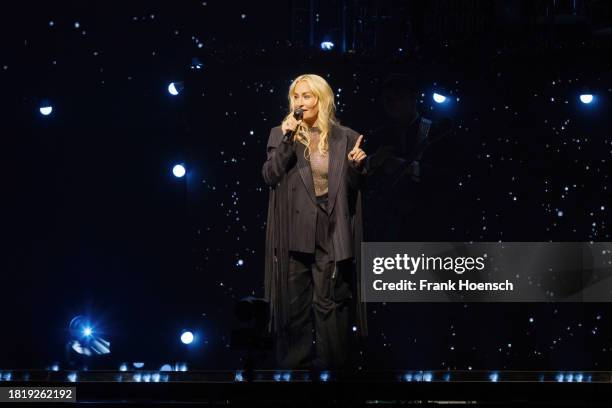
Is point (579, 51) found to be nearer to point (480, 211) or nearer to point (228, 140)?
point (480, 211)

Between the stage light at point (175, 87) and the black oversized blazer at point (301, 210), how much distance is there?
3.45 feet

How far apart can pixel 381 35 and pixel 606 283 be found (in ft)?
7.14

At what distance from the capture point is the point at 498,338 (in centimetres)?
542

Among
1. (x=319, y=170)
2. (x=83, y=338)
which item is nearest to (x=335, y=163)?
(x=319, y=170)

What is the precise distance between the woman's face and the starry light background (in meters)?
0.67

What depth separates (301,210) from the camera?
4.53m

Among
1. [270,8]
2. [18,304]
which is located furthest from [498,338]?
[18,304]

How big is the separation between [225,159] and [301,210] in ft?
3.60

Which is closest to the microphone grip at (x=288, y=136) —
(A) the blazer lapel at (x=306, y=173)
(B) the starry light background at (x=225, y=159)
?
(A) the blazer lapel at (x=306, y=173)

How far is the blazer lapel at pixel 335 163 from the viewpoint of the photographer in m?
4.51

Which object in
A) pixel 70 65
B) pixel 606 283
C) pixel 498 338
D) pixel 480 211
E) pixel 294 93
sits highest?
pixel 70 65

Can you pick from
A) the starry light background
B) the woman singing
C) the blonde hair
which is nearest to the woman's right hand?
the woman singing

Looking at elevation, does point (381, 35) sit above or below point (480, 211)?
above

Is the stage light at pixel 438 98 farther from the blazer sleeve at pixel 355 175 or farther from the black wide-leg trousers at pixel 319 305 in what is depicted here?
the black wide-leg trousers at pixel 319 305
